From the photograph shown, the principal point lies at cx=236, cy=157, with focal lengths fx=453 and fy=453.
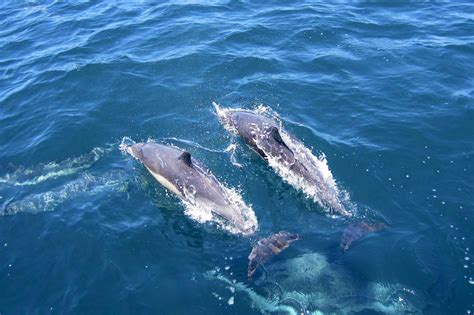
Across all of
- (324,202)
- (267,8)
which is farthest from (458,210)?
(267,8)

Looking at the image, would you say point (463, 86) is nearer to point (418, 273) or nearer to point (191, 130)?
point (418, 273)

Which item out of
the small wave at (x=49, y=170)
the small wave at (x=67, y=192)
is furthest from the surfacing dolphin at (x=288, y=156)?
the small wave at (x=49, y=170)

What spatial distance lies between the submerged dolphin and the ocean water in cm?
47

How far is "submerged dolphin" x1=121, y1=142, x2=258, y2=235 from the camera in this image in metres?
16.2

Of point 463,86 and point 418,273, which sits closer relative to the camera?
point 418,273

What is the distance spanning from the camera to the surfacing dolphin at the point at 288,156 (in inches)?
666

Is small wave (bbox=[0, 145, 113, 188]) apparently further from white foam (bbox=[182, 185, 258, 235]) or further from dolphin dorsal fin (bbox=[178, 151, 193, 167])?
white foam (bbox=[182, 185, 258, 235])

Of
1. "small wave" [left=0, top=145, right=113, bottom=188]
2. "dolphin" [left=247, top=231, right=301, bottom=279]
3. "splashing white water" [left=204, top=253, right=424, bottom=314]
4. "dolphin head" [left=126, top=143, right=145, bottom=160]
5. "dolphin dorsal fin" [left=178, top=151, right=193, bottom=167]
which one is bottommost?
"splashing white water" [left=204, top=253, right=424, bottom=314]

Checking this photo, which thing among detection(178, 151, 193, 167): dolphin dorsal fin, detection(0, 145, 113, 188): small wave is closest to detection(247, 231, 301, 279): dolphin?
detection(178, 151, 193, 167): dolphin dorsal fin

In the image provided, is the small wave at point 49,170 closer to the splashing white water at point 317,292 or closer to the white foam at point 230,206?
the white foam at point 230,206

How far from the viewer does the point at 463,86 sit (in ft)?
73.4

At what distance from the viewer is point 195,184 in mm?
16922

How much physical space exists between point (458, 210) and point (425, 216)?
1.22 meters

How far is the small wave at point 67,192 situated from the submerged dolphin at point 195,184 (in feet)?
5.09
